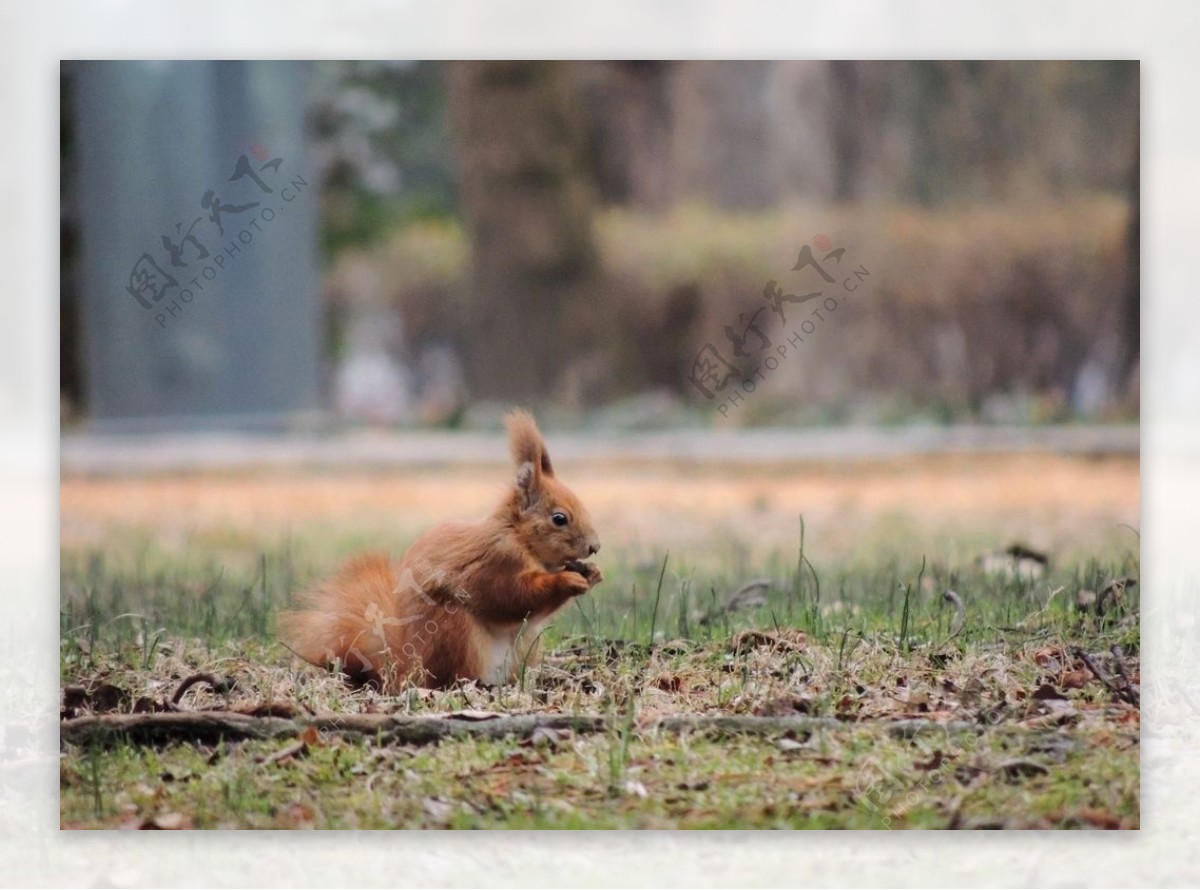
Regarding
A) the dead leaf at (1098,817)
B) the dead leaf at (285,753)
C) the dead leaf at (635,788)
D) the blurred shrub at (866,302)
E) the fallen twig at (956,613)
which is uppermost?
the blurred shrub at (866,302)

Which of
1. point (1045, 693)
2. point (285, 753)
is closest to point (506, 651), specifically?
point (285, 753)

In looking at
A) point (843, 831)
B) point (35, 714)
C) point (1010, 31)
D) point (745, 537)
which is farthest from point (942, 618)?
point (35, 714)

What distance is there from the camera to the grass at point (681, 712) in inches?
107

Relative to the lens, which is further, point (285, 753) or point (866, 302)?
point (866, 302)

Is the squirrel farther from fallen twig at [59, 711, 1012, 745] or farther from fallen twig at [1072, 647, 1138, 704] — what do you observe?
fallen twig at [1072, 647, 1138, 704]

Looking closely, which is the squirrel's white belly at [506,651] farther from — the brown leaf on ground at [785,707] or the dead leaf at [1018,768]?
the dead leaf at [1018,768]

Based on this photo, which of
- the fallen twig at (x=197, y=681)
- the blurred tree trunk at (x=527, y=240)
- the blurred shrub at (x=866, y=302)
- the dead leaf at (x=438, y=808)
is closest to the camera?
the dead leaf at (x=438, y=808)

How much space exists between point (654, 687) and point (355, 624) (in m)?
0.59

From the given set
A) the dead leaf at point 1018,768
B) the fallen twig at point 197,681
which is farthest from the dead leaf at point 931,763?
the fallen twig at point 197,681

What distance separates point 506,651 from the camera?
108 inches

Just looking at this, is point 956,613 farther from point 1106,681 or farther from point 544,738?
point 544,738

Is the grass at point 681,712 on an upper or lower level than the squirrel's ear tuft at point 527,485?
lower

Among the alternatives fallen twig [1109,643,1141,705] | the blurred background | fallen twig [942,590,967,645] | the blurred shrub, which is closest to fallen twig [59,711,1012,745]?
fallen twig [942,590,967,645]

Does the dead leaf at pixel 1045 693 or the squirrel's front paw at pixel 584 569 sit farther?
the dead leaf at pixel 1045 693
